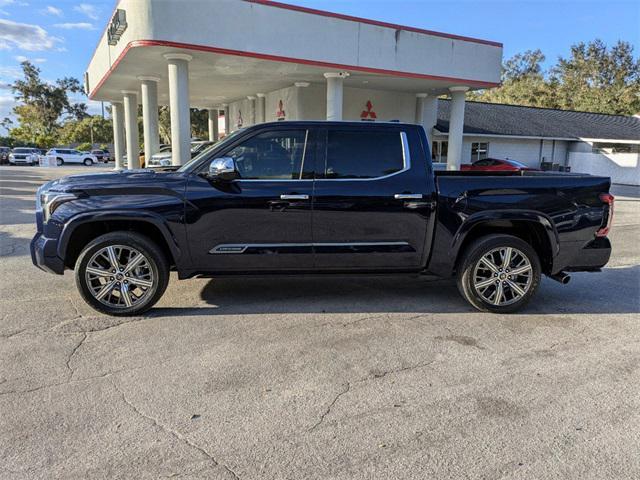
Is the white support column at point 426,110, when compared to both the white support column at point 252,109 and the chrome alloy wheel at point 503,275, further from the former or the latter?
the chrome alloy wheel at point 503,275

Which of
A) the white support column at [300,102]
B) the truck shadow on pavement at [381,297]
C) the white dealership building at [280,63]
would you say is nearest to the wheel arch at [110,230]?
the truck shadow on pavement at [381,297]

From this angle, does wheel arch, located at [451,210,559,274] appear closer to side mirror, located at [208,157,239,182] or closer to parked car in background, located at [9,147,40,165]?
side mirror, located at [208,157,239,182]

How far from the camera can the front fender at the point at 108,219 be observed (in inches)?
191

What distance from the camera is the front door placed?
16.4 feet

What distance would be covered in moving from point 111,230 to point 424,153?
3.43m

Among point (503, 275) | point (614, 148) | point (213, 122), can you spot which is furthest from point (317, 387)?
point (614, 148)

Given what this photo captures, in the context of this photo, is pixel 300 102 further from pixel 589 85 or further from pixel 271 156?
pixel 589 85

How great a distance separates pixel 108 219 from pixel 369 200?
8.69ft

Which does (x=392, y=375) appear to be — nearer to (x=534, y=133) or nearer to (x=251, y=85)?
Result: (x=251, y=85)

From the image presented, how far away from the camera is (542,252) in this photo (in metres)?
5.61

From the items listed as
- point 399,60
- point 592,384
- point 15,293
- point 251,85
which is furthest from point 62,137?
point 592,384

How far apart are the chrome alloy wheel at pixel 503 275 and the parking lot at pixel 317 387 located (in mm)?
288

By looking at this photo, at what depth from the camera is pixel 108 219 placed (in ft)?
16.1

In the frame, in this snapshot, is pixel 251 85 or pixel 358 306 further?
pixel 251 85
